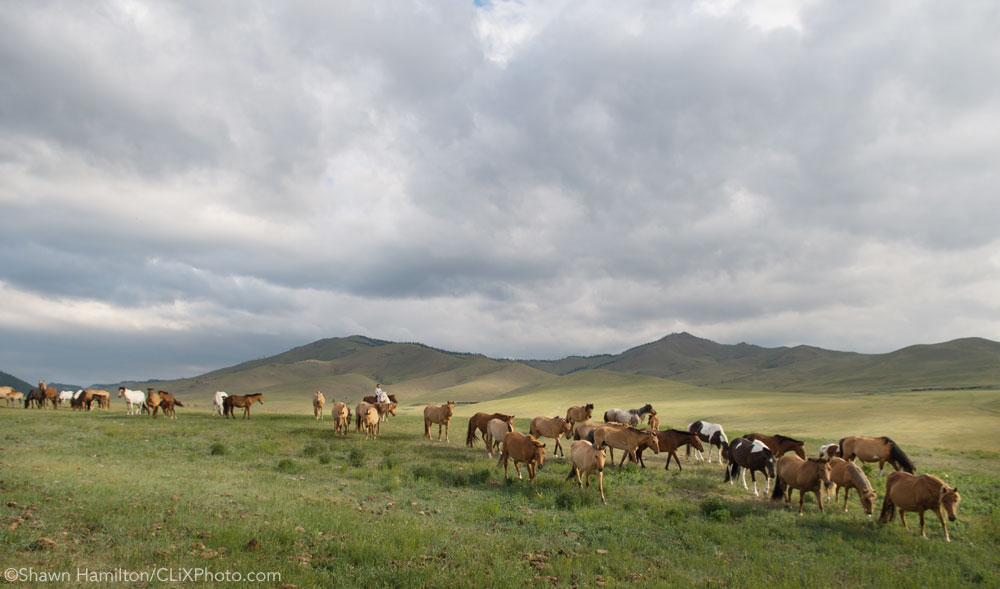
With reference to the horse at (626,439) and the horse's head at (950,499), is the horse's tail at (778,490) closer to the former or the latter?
the horse's head at (950,499)

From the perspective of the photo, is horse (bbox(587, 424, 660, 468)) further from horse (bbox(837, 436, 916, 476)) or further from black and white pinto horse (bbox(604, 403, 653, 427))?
black and white pinto horse (bbox(604, 403, 653, 427))

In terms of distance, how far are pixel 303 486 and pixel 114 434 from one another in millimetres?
14613

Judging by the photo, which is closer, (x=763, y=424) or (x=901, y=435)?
(x=901, y=435)

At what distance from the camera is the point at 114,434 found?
22031 millimetres

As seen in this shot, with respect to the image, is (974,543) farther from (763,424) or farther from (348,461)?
(763,424)

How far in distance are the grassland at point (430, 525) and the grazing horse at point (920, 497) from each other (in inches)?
16.5

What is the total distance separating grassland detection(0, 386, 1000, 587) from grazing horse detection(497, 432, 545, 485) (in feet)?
1.86

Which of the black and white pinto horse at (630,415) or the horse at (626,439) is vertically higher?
the horse at (626,439)

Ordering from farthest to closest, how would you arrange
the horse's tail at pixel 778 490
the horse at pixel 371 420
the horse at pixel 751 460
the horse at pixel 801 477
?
the horse at pixel 371 420 < the horse at pixel 751 460 < the horse's tail at pixel 778 490 < the horse at pixel 801 477

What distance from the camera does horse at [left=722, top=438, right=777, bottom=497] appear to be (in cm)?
1526

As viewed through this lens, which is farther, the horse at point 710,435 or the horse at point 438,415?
the horse at point 438,415

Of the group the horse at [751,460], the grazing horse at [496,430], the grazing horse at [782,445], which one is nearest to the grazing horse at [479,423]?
the grazing horse at [496,430]

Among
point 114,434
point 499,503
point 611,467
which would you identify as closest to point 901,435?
point 611,467

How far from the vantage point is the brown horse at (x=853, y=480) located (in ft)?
40.9
